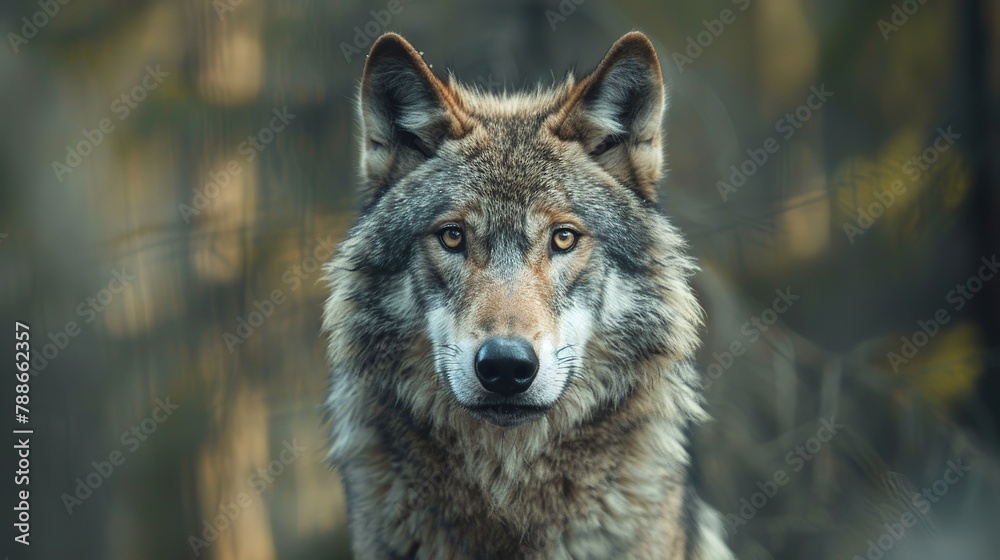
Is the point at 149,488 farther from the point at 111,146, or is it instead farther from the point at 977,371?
the point at 977,371

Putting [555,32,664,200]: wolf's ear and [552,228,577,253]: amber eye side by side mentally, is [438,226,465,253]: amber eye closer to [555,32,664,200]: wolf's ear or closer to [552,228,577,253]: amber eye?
[552,228,577,253]: amber eye

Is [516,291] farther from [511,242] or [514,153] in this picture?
[514,153]

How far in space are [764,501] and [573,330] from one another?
3.47 metres

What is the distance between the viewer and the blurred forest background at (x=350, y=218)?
477cm

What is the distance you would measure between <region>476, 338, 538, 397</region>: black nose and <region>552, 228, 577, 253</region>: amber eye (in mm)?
444

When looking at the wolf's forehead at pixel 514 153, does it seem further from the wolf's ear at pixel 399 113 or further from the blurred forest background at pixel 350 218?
the blurred forest background at pixel 350 218

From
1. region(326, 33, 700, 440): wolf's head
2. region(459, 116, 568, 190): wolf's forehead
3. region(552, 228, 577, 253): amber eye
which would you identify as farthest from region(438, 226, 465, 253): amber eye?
region(552, 228, 577, 253): amber eye

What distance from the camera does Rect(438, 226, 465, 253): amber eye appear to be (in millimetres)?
2551

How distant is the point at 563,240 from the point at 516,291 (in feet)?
0.95

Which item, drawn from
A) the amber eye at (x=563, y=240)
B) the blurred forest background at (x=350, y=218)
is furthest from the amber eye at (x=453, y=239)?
the blurred forest background at (x=350, y=218)

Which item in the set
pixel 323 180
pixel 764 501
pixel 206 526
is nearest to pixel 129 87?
pixel 323 180

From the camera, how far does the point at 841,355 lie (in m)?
5.43

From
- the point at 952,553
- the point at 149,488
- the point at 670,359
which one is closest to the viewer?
the point at 670,359

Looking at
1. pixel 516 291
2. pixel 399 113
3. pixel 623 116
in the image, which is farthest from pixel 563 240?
pixel 399 113
